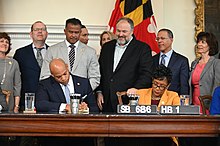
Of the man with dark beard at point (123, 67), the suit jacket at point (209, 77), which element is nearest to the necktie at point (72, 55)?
the man with dark beard at point (123, 67)

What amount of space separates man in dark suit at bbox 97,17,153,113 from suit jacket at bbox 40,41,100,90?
0.36 ft

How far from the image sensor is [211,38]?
18.1 feet

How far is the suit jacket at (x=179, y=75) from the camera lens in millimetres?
5322

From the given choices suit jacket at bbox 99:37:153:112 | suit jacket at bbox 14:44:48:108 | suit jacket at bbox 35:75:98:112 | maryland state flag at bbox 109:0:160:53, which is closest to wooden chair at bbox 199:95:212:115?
suit jacket at bbox 99:37:153:112

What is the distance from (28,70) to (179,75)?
61.7 inches

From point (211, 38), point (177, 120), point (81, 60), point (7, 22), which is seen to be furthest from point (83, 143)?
point (7, 22)

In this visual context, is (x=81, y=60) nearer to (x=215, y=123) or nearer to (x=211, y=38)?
(x=211, y=38)

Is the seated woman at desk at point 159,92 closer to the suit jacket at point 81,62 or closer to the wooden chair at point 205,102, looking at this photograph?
the wooden chair at point 205,102

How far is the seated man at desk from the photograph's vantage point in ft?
14.5

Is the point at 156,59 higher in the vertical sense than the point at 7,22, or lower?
lower

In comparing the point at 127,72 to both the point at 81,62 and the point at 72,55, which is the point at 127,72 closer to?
the point at 81,62

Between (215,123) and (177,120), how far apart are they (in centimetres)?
27

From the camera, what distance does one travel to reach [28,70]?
5586mm

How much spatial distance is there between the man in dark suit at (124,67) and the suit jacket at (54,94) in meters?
0.52
